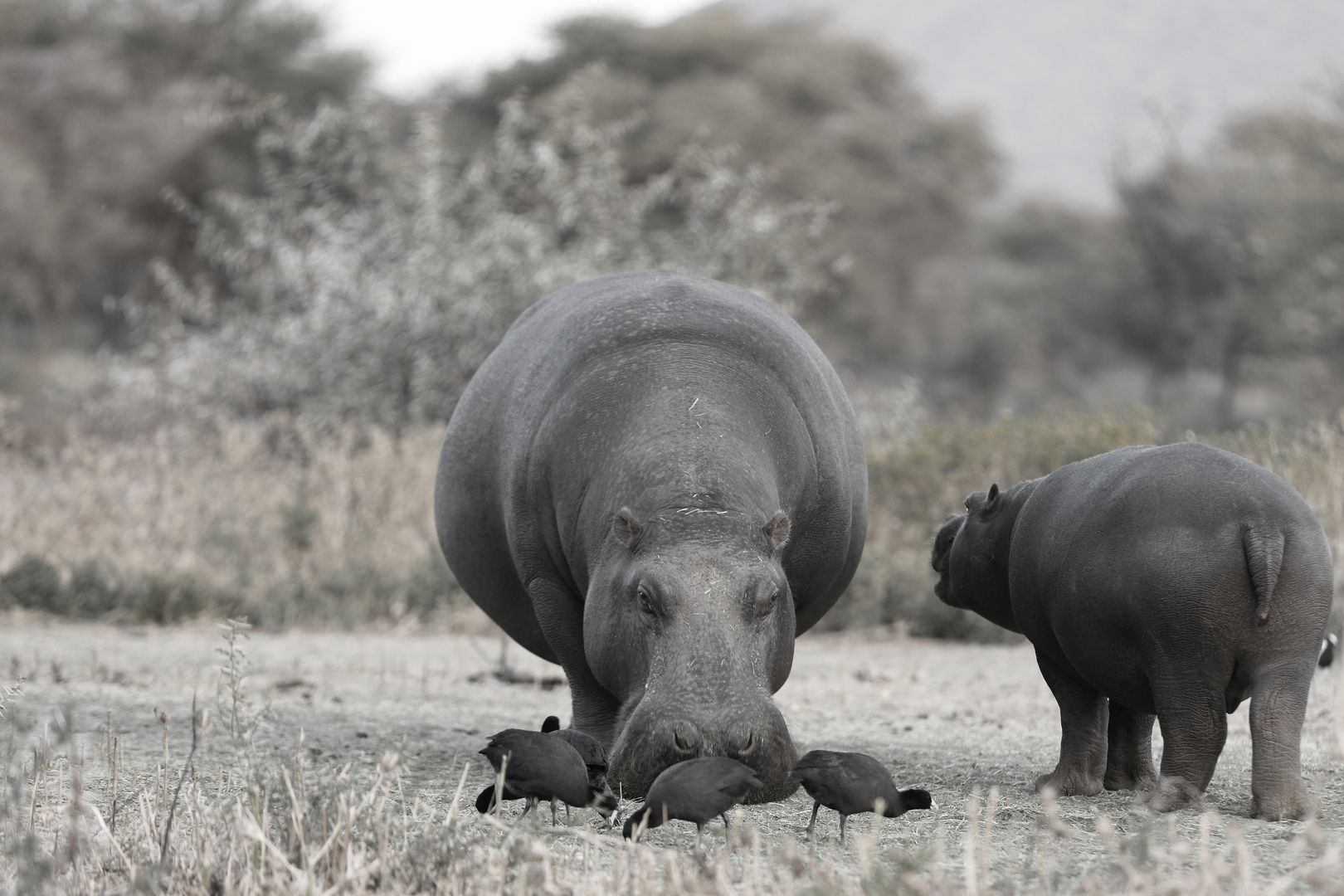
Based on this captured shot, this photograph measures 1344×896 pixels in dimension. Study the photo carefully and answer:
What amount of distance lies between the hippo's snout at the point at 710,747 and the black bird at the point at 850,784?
0.06m

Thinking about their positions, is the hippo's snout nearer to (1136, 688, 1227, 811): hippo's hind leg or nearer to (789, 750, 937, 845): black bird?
(789, 750, 937, 845): black bird

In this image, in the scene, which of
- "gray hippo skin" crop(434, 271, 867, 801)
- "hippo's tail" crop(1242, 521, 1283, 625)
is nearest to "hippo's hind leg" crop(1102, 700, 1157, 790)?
Result: "hippo's tail" crop(1242, 521, 1283, 625)

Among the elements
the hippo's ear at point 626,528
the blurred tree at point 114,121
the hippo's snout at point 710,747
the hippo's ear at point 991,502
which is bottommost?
the hippo's snout at point 710,747

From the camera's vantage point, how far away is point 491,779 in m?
5.28

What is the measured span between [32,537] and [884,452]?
714 cm

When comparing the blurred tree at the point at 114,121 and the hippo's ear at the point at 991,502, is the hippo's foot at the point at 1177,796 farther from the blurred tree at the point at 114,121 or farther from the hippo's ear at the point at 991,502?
the blurred tree at the point at 114,121

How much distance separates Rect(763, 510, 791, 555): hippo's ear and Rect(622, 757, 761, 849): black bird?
82cm

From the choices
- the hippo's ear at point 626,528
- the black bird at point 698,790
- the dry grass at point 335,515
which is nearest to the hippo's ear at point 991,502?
the hippo's ear at point 626,528

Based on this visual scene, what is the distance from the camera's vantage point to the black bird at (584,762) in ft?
13.1

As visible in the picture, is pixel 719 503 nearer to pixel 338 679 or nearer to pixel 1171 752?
pixel 1171 752

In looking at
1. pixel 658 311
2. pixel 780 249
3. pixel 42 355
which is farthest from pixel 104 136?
pixel 658 311

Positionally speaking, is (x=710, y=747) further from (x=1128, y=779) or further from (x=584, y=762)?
(x=1128, y=779)

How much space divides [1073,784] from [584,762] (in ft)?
6.14

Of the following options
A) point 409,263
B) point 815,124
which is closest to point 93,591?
point 409,263
